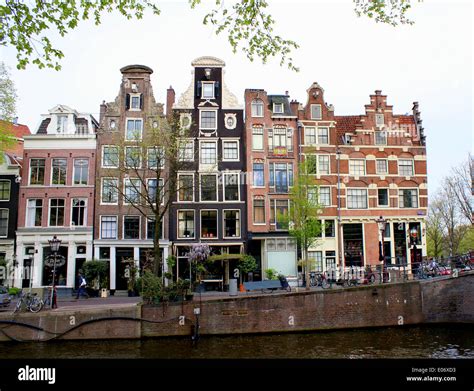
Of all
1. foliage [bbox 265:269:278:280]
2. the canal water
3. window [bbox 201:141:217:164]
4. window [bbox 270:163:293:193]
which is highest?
window [bbox 201:141:217:164]

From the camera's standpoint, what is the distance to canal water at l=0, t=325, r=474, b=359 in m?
16.4

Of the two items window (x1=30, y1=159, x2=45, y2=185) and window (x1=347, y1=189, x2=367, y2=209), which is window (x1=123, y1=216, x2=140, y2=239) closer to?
window (x1=30, y1=159, x2=45, y2=185)

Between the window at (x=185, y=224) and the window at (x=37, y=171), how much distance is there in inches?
416

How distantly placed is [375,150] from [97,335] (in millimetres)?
25373

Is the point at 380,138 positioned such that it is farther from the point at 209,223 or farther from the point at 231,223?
the point at 209,223

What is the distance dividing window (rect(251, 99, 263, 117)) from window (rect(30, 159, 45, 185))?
16417mm

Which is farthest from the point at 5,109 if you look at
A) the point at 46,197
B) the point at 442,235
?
the point at 442,235

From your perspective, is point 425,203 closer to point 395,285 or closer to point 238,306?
point 395,285

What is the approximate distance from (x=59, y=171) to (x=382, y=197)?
25.0 metres

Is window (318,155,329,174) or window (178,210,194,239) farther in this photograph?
window (318,155,329,174)

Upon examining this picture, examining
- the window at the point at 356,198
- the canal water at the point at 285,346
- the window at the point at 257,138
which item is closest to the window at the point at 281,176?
the window at the point at 257,138

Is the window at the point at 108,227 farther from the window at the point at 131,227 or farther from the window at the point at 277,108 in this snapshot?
the window at the point at 277,108

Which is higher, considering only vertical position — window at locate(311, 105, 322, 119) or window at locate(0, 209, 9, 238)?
window at locate(311, 105, 322, 119)

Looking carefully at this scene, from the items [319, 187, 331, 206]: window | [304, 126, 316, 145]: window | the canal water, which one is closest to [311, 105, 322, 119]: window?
[304, 126, 316, 145]: window
